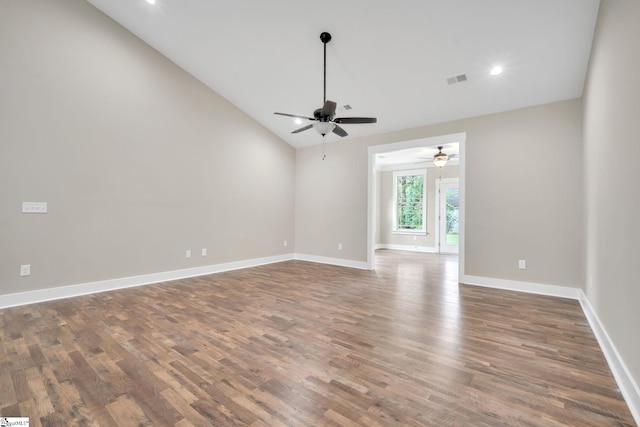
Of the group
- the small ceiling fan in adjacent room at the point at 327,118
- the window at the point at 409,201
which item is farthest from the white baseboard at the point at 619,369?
the window at the point at 409,201

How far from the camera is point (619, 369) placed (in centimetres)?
191

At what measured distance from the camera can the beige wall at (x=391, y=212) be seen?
29.2 ft

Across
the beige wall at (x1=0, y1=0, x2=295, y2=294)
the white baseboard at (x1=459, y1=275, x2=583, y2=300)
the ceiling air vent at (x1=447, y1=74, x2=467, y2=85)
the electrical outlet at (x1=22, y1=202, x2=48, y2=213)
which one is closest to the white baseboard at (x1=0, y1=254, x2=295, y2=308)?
the beige wall at (x1=0, y1=0, x2=295, y2=294)

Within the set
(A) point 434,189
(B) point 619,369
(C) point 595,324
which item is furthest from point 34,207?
(A) point 434,189

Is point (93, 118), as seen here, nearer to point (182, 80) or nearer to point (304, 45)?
point (182, 80)

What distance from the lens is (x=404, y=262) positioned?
696 cm

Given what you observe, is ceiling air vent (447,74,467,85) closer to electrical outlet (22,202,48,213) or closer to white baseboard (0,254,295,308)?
white baseboard (0,254,295,308)

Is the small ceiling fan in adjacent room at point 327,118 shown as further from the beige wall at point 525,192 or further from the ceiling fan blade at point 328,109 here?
the beige wall at point 525,192

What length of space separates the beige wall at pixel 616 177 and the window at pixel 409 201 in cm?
606

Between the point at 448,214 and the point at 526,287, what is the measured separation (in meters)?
4.74

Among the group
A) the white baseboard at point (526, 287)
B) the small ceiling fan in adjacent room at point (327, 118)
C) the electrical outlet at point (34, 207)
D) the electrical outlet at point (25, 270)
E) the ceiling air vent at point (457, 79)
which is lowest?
the white baseboard at point (526, 287)

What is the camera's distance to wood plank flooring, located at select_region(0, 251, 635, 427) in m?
1.59

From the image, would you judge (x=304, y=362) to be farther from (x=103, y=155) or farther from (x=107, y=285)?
(x=103, y=155)

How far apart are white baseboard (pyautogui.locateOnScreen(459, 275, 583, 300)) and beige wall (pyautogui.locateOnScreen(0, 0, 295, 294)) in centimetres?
449
